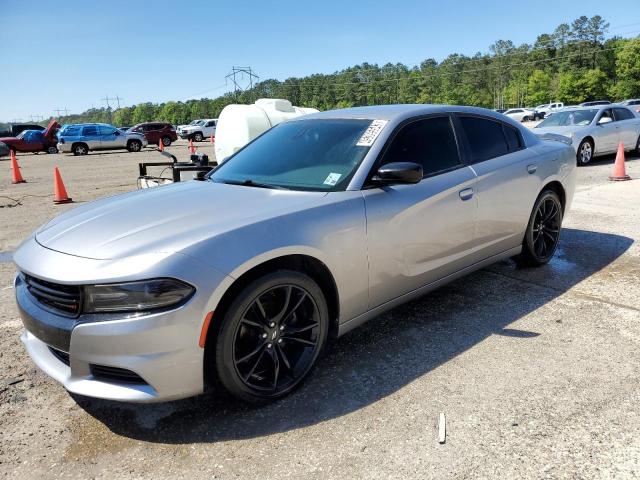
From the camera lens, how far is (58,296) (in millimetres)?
2416

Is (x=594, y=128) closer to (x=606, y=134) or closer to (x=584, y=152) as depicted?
(x=606, y=134)

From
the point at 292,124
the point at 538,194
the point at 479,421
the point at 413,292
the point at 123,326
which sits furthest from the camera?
the point at 538,194

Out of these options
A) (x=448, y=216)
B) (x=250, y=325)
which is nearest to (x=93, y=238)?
(x=250, y=325)

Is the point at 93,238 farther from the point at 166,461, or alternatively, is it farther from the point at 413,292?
the point at 413,292

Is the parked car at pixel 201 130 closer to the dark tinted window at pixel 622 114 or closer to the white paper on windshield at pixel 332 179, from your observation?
the dark tinted window at pixel 622 114

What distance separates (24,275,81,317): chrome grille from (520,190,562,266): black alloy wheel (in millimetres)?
3833

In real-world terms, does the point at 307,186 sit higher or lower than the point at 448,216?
higher

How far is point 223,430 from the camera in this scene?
2572mm

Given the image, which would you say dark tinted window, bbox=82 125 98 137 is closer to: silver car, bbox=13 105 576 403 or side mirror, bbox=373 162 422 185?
silver car, bbox=13 105 576 403

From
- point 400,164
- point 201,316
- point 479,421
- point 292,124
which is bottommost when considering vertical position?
point 479,421

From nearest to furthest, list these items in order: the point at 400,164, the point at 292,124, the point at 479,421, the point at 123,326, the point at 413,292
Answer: the point at 123,326 < the point at 479,421 < the point at 400,164 < the point at 413,292 < the point at 292,124

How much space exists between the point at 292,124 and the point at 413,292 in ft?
5.55

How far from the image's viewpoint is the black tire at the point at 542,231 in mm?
4684

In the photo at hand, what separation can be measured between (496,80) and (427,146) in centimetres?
11812
